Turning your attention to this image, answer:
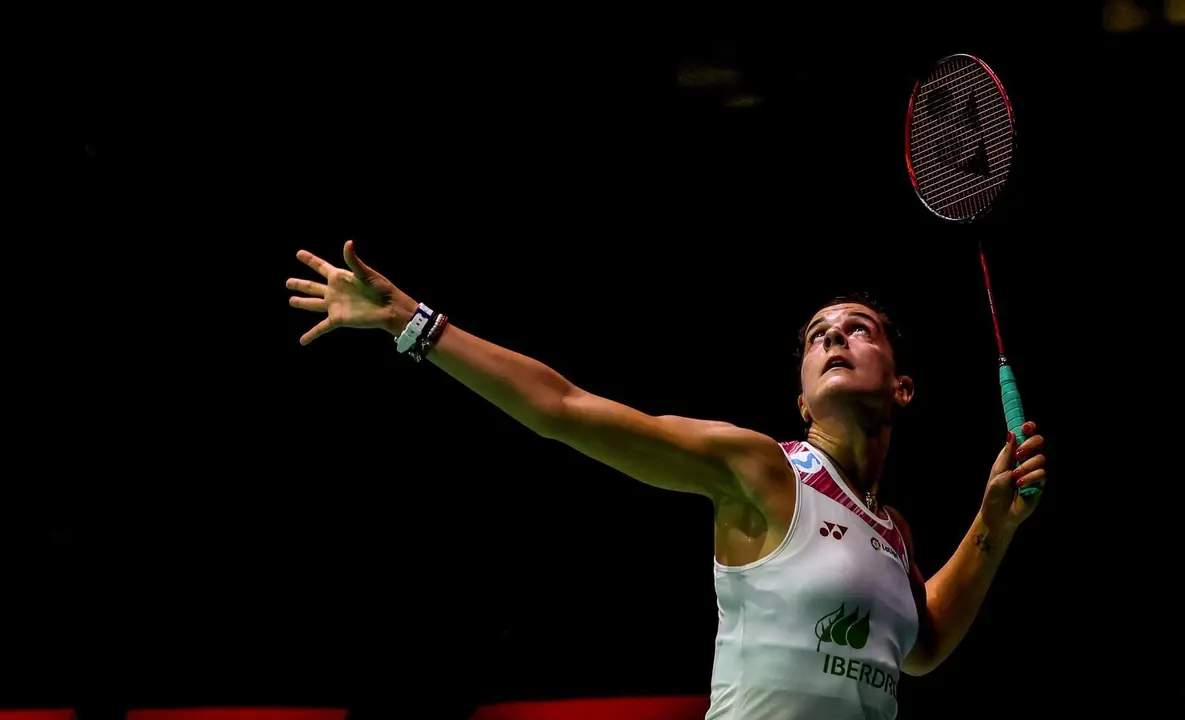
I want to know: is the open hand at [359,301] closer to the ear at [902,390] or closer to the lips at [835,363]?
the lips at [835,363]

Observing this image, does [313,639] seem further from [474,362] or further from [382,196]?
[474,362]

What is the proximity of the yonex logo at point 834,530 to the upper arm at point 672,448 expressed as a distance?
14 centimetres

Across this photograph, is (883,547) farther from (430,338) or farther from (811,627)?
(430,338)

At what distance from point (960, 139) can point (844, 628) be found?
5.57 feet

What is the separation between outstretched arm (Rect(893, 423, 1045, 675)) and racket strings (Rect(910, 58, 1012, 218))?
2.72 feet

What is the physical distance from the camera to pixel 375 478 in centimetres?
478

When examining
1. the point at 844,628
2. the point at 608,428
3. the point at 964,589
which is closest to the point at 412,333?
the point at 608,428

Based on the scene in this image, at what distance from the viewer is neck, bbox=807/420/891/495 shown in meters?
2.85

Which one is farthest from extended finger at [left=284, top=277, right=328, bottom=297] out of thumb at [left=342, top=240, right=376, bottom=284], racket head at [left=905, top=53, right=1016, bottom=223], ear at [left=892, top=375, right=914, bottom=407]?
racket head at [left=905, top=53, right=1016, bottom=223]

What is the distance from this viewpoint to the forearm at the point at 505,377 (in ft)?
7.48

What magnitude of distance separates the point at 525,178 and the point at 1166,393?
2.95 metres

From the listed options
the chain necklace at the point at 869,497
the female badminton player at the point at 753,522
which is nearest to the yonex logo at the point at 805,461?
the female badminton player at the point at 753,522

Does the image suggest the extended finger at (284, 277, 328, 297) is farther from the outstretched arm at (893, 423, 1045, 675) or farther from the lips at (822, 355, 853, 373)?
the outstretched arm at (893, 423, 1045, 675)

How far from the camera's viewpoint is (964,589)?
2992mm
